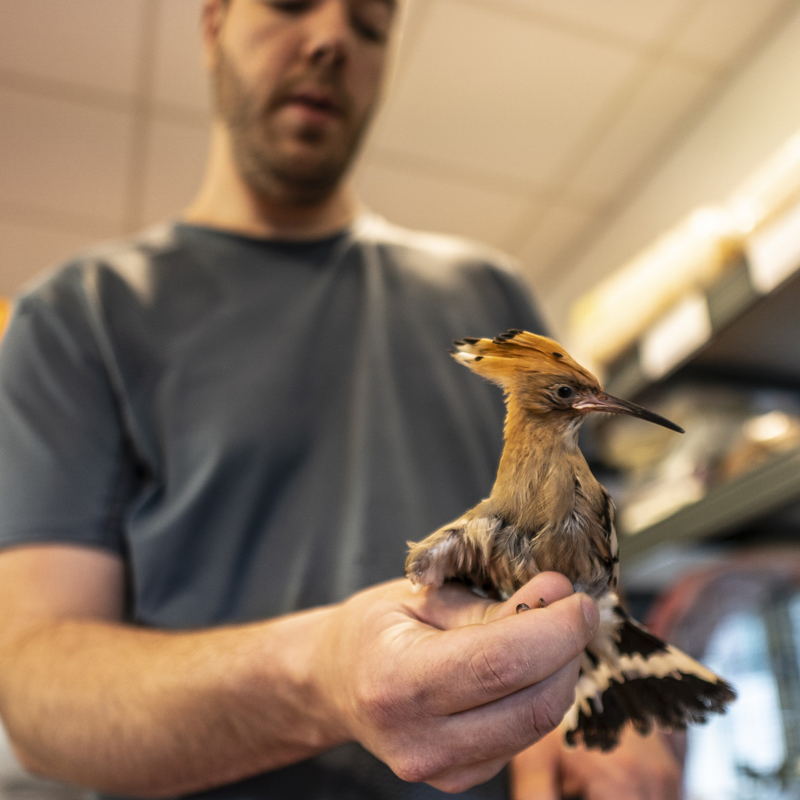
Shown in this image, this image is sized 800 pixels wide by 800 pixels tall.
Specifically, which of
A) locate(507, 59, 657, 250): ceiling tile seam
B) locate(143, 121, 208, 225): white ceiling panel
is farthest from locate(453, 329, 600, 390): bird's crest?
locate(143, 121, 208, 225): white ceiling panel

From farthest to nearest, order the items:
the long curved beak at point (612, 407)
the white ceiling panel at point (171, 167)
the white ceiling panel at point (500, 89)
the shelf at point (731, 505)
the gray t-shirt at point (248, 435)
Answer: the white ceiling panel at point (171, 167)
the white ceiling panel at point (500, 89)
the shelf at point (731, 505)
the gray t-shirt at point (248, 435)
the long curved beak at point (612, 407)

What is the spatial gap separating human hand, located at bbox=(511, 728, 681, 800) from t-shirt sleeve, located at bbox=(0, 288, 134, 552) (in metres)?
0.33

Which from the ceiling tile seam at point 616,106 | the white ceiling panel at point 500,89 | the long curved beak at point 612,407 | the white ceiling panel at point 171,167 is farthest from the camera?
the white ceiling panel at point 171,167

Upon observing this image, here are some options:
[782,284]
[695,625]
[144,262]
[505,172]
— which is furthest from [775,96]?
[505,172]

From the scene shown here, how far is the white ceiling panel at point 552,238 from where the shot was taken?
4.61ft

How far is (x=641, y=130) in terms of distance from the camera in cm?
127

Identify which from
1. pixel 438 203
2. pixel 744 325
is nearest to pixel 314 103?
pixel 744 325

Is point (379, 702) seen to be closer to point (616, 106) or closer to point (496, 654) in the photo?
point (496, 654)

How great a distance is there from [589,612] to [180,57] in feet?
4.26

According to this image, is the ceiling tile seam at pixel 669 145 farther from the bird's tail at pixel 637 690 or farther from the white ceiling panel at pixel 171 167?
the white ceiling panel at pixel 171 167

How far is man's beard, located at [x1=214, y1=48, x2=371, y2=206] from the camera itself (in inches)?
20.7

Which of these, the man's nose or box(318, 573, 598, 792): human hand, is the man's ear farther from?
box(318, 573, 598, 792): human hand

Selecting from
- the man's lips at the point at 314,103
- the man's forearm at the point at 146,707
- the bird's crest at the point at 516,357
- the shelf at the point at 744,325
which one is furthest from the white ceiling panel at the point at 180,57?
the bird's crest at the point at 516,357

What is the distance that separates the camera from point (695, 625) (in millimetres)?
703
